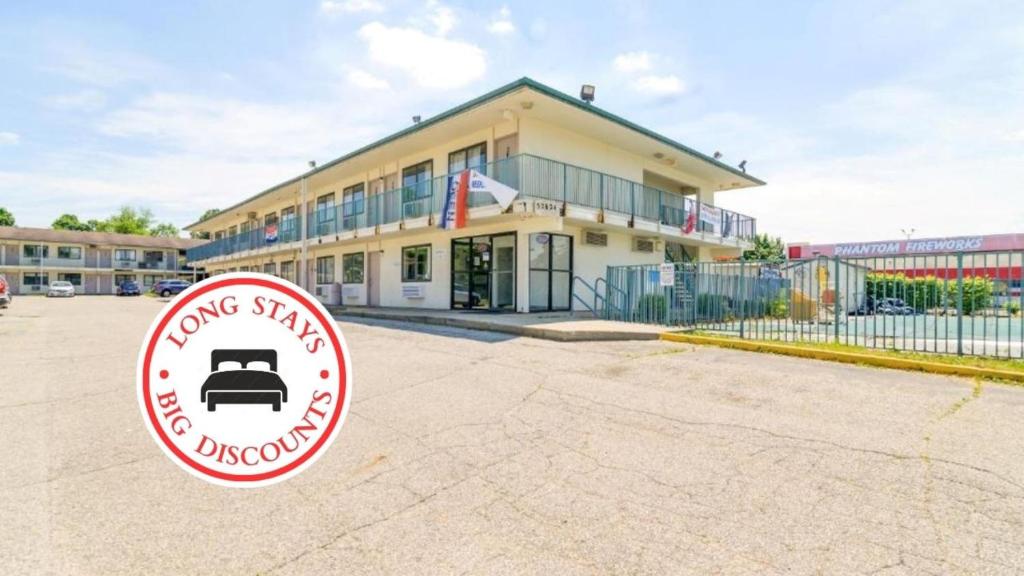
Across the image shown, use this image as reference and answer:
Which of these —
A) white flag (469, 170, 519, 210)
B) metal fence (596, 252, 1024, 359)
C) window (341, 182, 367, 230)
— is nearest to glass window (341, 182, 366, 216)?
window (341, 182, 367, 230)

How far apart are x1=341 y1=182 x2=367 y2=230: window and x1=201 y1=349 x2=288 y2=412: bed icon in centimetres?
2091

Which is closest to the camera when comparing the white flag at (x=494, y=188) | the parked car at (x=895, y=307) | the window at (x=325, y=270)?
the parked car at (x=895, y=307)

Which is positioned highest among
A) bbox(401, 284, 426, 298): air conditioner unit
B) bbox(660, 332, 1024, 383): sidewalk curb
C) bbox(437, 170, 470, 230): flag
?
bbox(437, 170, 470, 230): flag

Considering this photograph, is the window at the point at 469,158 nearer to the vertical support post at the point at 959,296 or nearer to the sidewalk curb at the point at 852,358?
the sidewalk curb at the point at 852,358

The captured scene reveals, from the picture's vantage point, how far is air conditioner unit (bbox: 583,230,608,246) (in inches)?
696

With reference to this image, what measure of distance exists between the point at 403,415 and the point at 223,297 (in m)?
3.39

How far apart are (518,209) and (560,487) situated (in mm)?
11200

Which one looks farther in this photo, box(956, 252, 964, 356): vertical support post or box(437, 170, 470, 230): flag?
box(437, 170, 470, 230): flag

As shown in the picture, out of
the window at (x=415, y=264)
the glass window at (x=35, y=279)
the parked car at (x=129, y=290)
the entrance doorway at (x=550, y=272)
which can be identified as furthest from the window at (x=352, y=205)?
the glass window at (x=35, y=279)

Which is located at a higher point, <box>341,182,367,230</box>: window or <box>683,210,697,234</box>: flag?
<box>341,182,367,230</box>: window

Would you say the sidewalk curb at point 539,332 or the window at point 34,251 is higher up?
the window at point 34,251

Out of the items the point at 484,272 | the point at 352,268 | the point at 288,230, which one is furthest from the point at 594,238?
the point at 288,230

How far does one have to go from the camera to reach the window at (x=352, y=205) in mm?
22953

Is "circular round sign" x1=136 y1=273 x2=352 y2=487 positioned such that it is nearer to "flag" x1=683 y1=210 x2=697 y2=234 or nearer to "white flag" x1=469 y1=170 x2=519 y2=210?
"white flag" x1=469 y1=170 x2=519 y2=210
